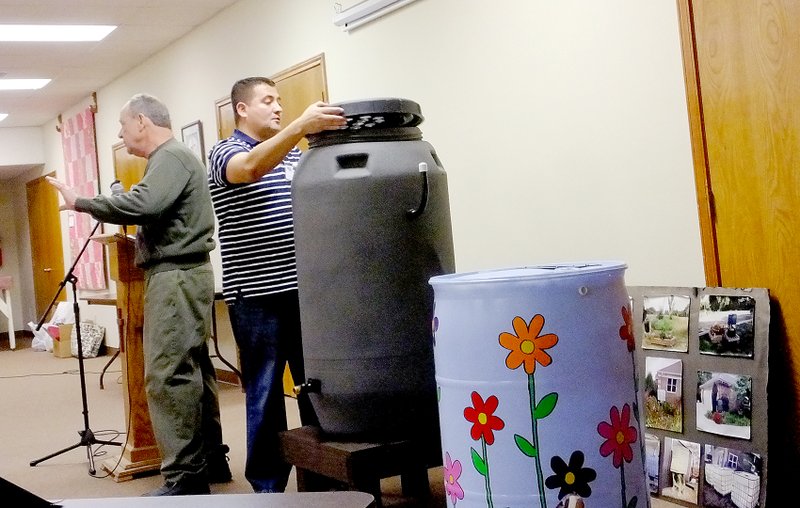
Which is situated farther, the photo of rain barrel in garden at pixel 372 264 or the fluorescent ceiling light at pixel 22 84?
the fluorescent ceiling light at pixel 22 84

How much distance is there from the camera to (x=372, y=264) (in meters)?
1.91

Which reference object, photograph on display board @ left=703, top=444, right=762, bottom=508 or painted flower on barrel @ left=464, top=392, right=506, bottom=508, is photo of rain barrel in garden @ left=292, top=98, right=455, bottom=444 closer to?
painted flower on barrel @ left=464, top=392, right=506, bottom=508

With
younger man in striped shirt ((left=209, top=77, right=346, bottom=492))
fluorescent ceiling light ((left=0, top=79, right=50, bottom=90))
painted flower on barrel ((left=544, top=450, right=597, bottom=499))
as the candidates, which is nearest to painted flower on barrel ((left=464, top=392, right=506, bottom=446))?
painted flower on barrel ((left=544, top=450, right=597, bottom=499))

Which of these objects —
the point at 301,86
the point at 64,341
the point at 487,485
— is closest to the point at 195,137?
the point at 301,86

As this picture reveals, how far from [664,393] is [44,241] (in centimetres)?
930

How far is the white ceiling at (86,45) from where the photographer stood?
16.9ft

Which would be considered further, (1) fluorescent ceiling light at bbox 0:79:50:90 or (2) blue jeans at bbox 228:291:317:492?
(1) fluorescent ceiling light at bbox 0:79:50:90

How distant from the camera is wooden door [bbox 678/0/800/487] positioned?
7.49ft

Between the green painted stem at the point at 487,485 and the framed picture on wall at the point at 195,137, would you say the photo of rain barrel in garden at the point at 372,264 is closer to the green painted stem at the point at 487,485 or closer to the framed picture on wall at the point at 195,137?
the green painted stem at the point at 487,485

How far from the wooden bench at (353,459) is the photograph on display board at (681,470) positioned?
33.2 inches

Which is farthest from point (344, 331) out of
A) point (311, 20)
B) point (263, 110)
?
point (311, 20)

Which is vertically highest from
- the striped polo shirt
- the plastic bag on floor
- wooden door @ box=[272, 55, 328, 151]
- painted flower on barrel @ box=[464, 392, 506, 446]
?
wooden door @ box=[272, 55, 328, 151]

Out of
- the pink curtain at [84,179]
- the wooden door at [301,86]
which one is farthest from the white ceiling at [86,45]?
the wooden door at [301,86]

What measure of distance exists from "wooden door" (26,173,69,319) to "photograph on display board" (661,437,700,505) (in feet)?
27.0
